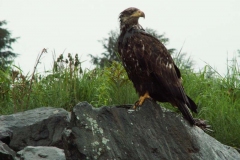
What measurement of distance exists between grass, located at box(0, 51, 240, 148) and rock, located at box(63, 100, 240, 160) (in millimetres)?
2034

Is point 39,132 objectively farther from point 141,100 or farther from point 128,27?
point 128,27

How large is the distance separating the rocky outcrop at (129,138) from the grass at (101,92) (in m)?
1.66

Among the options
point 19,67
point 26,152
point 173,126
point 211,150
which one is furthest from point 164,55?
point 19,67

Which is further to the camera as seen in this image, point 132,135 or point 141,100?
point 141,100

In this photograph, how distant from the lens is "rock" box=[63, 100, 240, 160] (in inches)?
164

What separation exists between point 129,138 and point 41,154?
0.93 m

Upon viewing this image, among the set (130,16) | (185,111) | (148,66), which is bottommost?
(185,111)

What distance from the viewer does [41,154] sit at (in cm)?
470

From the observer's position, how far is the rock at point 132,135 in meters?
4.17

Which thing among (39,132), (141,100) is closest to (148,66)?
(141,100)

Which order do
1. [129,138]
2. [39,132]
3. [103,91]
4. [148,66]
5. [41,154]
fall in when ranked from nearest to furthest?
1. [129,138]
2. [148,66]
3. [41,154]
4. [39,132]
5. [103,91]

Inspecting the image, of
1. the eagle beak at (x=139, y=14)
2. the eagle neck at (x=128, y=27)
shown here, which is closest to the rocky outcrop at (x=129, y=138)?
the eagle neck at (x=128, y=27)

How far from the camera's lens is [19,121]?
5.82 m

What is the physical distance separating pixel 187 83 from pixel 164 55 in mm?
2819
